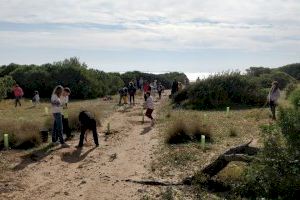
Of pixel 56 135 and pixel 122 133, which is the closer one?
pixel 56 135

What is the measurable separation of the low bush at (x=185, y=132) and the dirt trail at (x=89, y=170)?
67 cm

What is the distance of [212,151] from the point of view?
48.7 ft

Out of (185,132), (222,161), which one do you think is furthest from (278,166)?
(185,132)

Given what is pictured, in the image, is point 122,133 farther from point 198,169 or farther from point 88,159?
point 198,169

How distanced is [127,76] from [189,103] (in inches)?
963

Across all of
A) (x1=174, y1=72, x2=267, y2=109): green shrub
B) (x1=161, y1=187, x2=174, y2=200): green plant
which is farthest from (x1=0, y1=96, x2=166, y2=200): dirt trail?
(x1=174, y1=72, x2=267, y2=109): green shrub

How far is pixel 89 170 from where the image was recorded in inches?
517

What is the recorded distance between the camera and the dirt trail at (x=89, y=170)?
36.5 ft

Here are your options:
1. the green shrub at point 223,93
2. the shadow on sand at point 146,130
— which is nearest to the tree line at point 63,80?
the green shrub at point 223,93

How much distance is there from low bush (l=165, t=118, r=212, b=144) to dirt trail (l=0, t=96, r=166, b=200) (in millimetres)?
666

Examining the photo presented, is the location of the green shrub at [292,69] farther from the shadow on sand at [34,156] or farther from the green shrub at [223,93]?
the shadow on sand at [34,156]

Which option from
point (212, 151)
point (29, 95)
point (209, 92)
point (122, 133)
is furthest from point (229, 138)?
point (29, 95)

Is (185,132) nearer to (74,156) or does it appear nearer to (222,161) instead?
(74,156)

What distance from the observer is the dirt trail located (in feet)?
36.5
